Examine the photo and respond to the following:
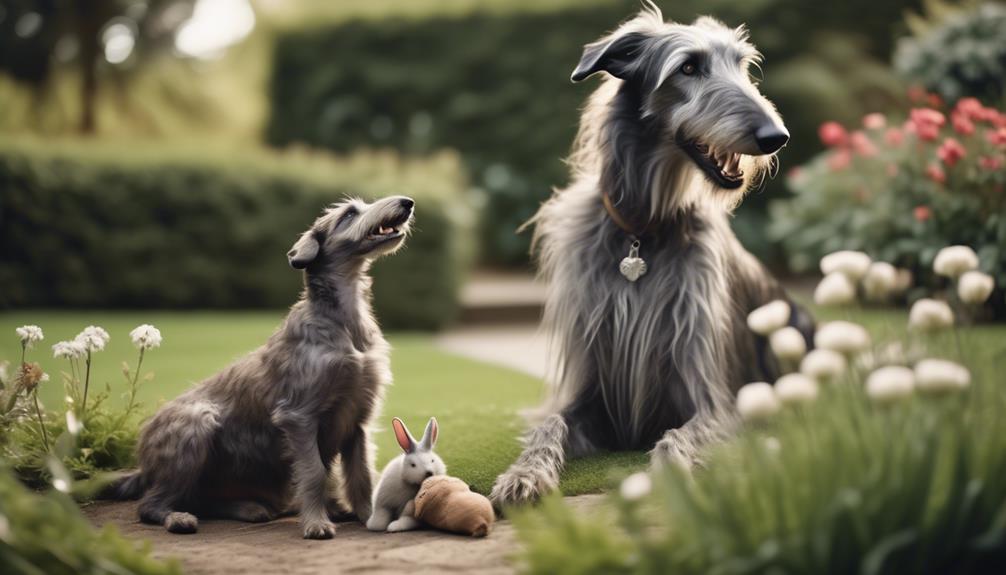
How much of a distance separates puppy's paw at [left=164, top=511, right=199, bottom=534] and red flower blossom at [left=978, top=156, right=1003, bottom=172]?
579 centimetres

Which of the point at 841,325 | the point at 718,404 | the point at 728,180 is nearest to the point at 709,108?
the point at 728,180

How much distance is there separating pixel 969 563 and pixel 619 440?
2.24m

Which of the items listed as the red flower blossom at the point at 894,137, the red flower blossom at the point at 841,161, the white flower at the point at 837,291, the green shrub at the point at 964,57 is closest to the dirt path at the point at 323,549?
the white flower at the point at 837,291

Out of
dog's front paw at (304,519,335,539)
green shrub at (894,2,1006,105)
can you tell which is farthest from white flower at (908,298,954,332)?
green shrub at (894,2,1006,105)

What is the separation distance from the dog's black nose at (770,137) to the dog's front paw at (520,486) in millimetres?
1539

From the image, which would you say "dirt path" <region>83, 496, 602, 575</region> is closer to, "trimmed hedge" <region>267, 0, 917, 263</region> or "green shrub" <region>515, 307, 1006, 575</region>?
"green shrub" <region>515, 307, 1006, 575</region>

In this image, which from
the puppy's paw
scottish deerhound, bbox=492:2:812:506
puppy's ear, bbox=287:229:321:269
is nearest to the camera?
the puppy's paw

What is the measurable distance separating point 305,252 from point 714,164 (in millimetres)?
1740

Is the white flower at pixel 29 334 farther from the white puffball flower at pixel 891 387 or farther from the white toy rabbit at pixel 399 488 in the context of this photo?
the white puffball flower at pixel 891 387

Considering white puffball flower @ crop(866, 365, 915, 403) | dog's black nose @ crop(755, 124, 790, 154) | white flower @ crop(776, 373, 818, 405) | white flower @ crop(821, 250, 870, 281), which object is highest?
dog's black nose @ crop(755, 124, 790, 154)

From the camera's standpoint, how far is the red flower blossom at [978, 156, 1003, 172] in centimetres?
678

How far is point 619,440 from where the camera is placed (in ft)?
15.1

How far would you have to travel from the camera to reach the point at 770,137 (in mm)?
3846

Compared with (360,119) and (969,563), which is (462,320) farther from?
(969,563)
